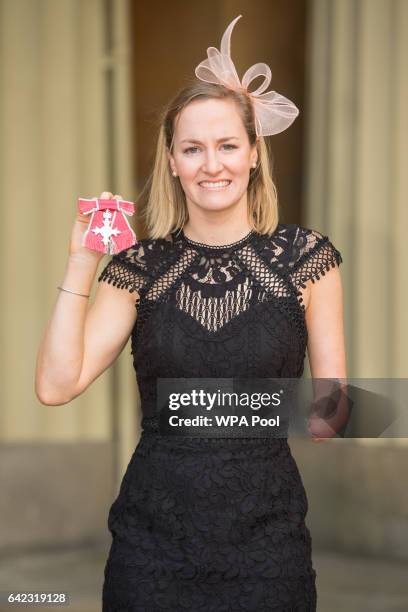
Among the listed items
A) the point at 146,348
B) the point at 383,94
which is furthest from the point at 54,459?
the point at 146,348

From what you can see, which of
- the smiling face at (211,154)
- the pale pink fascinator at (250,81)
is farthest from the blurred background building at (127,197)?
the smiling face at (211,154)

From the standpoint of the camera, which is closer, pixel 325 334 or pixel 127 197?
pixel 325 334

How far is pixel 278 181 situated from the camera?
541cm

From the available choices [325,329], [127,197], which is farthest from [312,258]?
[127,197]

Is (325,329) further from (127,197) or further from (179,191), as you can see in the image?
(127,197)

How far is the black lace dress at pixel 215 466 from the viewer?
236cm

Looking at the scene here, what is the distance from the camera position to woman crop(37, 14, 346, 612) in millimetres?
2367

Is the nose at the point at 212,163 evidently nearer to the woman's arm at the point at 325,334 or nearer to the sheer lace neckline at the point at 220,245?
the sheer lace neckline at the point at 220,245

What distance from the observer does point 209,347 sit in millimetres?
2408

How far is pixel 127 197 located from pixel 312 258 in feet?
8.96

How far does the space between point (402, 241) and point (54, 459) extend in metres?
1.83

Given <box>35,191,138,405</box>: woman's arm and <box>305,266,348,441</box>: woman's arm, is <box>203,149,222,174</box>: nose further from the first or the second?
<box>305,266,348,441</box>: woman's arm

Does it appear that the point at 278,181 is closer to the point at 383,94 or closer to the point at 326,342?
the point at 383,94

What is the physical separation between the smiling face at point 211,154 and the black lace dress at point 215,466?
0.15 m
